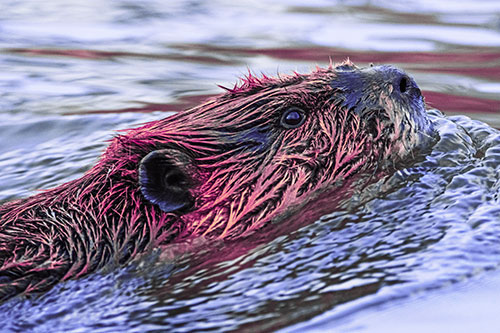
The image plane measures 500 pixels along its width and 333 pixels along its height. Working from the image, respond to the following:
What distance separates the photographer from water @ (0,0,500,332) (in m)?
2.90

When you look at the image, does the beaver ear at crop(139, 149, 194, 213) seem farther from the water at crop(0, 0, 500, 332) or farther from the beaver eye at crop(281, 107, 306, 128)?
the beaver eye at crop(281, 107, 306, 128)

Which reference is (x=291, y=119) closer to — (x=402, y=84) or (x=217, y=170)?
(x=217, y=170)

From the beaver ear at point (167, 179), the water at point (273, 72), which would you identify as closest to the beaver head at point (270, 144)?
the beaver ear at point (167, 179)

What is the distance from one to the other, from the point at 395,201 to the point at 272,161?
0.62 m

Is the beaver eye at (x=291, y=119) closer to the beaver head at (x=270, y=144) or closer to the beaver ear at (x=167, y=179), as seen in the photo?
the beaver head at (x=270, y=144)

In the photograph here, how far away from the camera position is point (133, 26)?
25.7 ft

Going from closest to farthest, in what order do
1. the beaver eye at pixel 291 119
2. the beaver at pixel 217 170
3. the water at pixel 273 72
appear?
the water at pixel 273 72 < the beaver at pixel 217 170 < the beaver eye at pixel 291 119

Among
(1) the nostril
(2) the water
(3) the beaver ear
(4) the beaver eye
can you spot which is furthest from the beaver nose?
(3) the beaver ear

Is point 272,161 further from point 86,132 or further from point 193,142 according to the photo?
point 86,132

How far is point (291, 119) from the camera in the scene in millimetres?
3416

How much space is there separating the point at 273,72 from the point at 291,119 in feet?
9.86

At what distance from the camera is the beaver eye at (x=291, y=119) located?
3414mm

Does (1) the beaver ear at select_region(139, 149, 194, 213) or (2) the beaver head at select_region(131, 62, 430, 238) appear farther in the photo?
(2) the beaver head at select_region(131, 62, 430, 238)

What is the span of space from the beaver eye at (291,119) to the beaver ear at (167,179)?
0.47 metres
